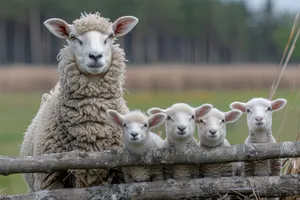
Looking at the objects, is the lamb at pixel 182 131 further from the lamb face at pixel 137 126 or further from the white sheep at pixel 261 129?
the white sheep at pixel 261 129

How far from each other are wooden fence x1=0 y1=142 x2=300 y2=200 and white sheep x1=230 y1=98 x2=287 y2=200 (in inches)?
6.0

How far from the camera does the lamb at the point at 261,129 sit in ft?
16.0

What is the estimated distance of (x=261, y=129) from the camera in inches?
194

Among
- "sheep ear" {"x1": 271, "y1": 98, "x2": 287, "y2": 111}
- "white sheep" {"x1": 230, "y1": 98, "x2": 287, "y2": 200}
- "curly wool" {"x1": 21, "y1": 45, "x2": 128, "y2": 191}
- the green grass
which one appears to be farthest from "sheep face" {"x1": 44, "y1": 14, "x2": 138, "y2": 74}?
the green grass

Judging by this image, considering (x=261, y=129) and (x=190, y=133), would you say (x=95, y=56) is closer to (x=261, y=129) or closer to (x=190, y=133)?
(x=190, y=133)

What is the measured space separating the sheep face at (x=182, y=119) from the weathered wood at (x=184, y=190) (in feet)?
1.04

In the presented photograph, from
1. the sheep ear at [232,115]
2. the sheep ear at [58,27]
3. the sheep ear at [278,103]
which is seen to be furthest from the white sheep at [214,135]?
the sheep ear at [58,27]

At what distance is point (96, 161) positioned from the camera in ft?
15.5

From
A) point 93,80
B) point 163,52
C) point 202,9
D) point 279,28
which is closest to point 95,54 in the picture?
point 93,80

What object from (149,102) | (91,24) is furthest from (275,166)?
(149,102)

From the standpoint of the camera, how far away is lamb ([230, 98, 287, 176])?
488cm

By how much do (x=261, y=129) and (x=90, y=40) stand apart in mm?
1451

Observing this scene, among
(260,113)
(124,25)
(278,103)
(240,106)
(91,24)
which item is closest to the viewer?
(260,113)

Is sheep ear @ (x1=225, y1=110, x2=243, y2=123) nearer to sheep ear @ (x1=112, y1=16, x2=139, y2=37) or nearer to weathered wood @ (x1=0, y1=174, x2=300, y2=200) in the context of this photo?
weathered wood @ (x1=0, y1=174, x2=300, y2=200)
